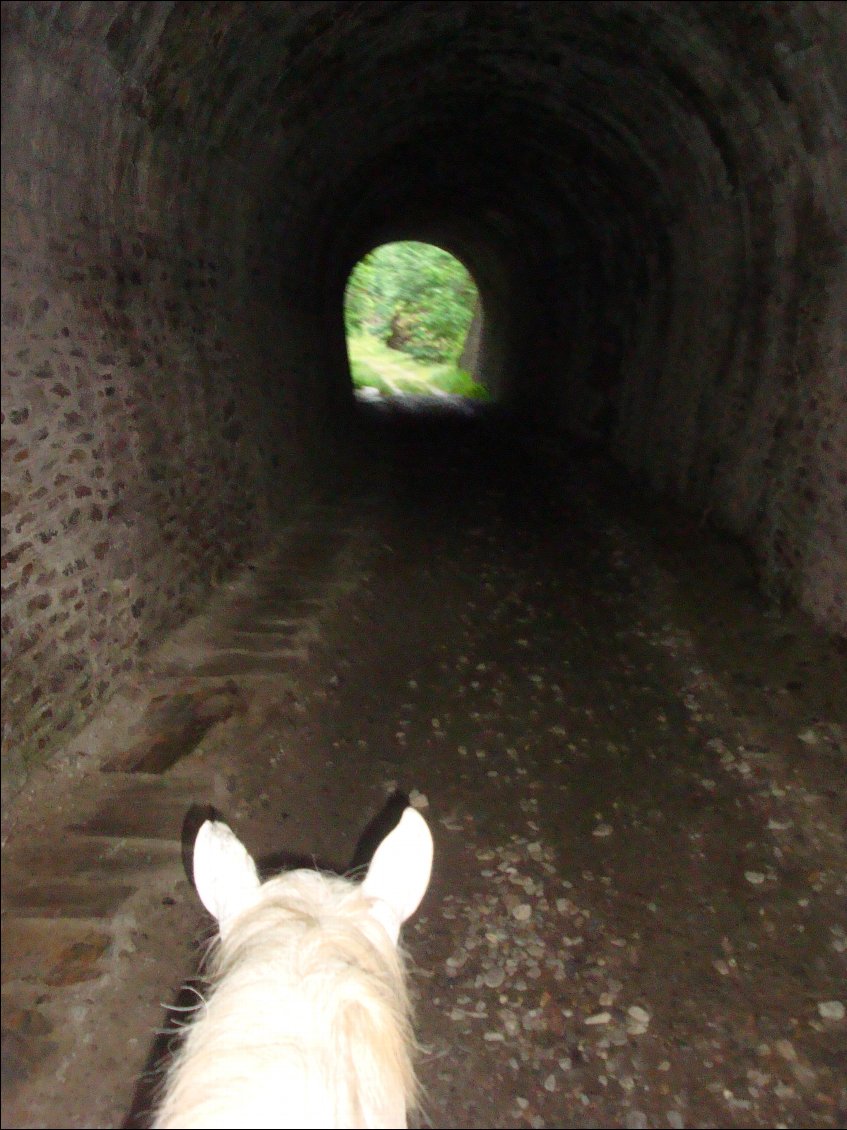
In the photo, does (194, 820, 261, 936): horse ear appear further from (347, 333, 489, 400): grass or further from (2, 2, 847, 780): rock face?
(347, 333, 489, 400): grass

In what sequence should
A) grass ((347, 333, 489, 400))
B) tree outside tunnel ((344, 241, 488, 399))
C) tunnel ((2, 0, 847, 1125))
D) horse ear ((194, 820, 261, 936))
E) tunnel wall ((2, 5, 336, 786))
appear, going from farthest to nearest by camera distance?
tree outside tunnel ((344, 241, 488, 399)) < grass ((347, 333, 489, 400)) < tunnel ((2, 0, 847, 1125)) < tunnel wall ((2, 5, 336, 786)) < horse ear ((194, 820, 261, 936))

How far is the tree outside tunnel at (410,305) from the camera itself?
2980 cm

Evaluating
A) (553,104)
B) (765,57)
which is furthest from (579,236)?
(765,57)

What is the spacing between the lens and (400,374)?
25.1 meters

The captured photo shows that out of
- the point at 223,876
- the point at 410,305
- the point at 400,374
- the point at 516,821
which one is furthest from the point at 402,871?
the point at 410,305

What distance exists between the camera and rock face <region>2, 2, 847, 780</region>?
436cm

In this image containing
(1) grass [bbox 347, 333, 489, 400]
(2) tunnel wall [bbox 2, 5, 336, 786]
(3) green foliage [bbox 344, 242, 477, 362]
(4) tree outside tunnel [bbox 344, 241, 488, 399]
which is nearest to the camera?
(2) tunnel wall [bbox 2, 5, 336, 786]

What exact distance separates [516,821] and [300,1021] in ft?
9.12

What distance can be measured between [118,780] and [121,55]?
380 centimetres

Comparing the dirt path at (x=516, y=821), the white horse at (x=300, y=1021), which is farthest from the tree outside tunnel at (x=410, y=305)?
the white horse at (x=300, y=1021)

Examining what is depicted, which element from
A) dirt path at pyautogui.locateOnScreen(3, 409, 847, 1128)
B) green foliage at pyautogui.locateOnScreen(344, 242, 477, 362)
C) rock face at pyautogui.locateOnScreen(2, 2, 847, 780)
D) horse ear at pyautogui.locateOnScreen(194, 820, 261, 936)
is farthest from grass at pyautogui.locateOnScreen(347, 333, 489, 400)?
horse ear at pyautogui.locateOnScreen(194, 820, 261, 936)

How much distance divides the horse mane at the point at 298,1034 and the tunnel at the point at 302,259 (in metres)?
2.06

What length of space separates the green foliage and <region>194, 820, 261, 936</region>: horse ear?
27.7 m

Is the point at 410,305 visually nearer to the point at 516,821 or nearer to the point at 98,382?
the point at 98,382
